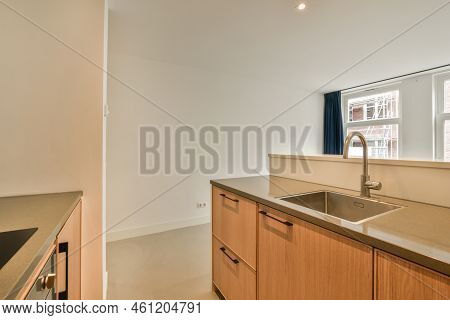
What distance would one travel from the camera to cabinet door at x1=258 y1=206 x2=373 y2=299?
742mm

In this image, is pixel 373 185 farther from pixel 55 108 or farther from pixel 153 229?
pixel 153 229

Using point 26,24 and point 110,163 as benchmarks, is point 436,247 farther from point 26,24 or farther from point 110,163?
point 110,163

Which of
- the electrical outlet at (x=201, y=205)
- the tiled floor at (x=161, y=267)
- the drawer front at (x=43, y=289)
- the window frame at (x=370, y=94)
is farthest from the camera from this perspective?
the window frame at (x=370, y=94)

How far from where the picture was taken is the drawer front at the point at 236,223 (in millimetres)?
1272

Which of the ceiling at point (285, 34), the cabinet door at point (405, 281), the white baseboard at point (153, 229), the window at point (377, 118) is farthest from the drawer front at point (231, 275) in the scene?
the window at point (377, 118)

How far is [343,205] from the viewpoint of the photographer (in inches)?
53.3

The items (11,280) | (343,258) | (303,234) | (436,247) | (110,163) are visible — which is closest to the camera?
(11,280)

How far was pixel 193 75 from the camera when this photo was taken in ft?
10.8

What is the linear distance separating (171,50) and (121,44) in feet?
1.85

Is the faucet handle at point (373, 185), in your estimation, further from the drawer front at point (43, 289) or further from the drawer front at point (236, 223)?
the drawer front at point (43, 289)

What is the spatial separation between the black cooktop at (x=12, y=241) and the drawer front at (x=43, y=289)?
118mm

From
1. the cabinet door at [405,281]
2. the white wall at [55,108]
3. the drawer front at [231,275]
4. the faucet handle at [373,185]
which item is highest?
the white wall at [55,108]

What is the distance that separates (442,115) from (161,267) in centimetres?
460

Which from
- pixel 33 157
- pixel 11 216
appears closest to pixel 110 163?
pixel 33 157
